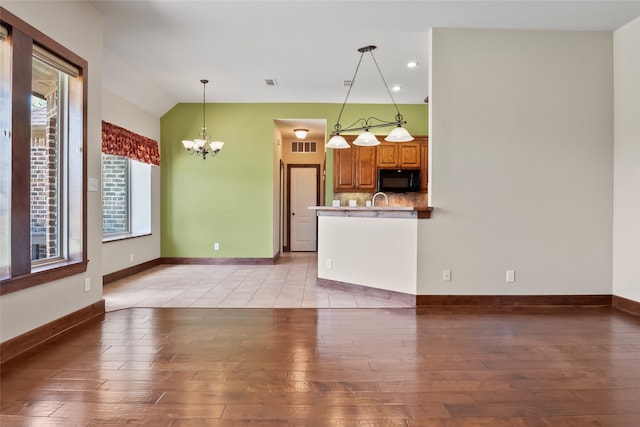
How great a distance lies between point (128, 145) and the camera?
542cm

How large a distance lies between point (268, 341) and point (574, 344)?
242 cm

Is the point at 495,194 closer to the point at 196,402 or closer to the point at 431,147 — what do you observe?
the point at 431,147

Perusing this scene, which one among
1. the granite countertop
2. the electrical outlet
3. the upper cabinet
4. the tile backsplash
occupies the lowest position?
the electrical outlet

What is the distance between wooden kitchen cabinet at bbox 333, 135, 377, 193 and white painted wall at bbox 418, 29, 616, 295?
2.69 metres

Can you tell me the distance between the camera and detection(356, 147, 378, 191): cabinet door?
6578 millimetres

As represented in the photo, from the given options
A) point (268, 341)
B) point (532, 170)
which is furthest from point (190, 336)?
point (532, 170)

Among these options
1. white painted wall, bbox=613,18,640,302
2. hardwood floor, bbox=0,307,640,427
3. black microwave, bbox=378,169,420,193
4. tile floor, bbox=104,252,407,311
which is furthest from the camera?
black microwave, bbox=378,169,420,193

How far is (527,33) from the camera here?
3.90 metres

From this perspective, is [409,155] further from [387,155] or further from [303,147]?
[303,147]

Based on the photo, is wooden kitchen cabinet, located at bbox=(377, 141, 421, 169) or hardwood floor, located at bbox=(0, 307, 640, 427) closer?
hardwood floor, located at bbox=(0, 307, 640, 427)

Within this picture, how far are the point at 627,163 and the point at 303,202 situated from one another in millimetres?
6260

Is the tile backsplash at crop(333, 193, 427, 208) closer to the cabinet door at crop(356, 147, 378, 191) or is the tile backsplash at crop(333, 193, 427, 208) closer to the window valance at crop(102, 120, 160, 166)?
the cabinet door at crop(356, 147, 378, 191)

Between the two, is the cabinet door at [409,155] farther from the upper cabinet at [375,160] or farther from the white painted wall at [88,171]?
the white painted wall at [88,171]

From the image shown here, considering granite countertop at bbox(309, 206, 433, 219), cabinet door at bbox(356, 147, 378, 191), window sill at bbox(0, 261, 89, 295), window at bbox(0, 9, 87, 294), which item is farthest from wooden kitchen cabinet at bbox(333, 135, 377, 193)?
window sill at bbox(0, 261, 89, 295)
